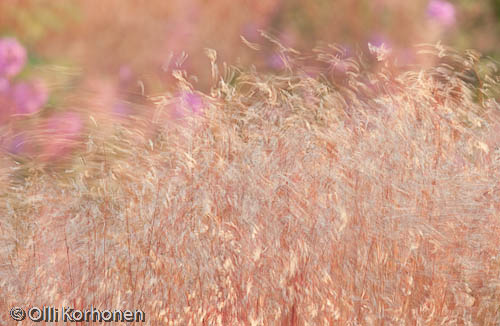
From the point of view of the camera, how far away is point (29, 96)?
14.4 ft

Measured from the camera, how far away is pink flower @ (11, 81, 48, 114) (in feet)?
14.3

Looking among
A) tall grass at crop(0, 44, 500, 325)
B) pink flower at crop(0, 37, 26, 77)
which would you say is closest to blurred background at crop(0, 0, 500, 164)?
pink flower at crop(0, 37, 26, 77)

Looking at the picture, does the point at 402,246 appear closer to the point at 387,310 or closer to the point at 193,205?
the point at 387,310

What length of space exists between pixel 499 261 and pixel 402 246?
1.31 feet

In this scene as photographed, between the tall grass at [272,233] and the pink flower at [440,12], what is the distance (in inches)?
112

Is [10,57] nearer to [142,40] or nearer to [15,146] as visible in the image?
[15,146]

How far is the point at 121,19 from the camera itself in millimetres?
5090

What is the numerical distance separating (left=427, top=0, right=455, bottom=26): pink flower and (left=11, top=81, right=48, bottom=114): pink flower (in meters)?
2.90

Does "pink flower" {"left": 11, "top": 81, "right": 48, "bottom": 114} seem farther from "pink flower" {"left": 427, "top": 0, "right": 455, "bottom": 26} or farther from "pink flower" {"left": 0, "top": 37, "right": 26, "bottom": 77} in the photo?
"pink flower" {"left": 427, "top": 0, "right": 455, "bottom": 26}

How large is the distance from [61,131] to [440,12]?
298 centimetres

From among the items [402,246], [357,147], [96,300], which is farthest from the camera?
[357,147]

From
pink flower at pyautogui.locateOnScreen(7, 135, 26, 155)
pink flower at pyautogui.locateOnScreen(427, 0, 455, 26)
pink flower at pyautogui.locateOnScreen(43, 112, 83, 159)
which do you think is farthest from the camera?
pink flower at pyautogui.locateOnScreen(427, 0, 455, 26)

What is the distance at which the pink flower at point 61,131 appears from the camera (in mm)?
4223

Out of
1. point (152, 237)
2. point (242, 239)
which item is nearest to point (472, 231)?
point (242, 239)
